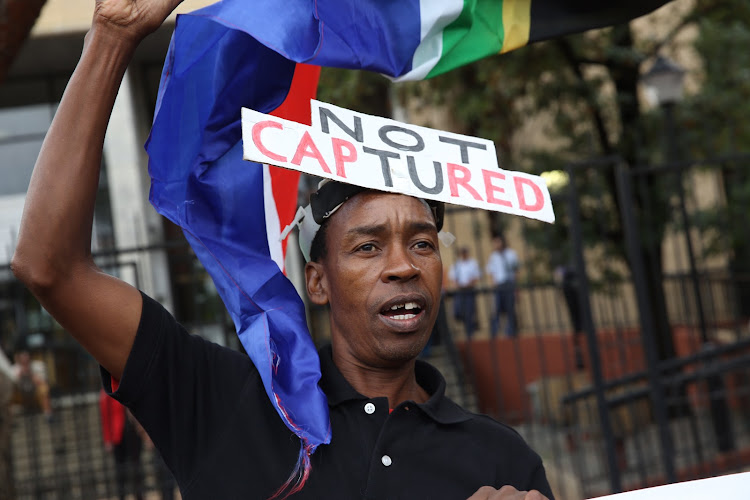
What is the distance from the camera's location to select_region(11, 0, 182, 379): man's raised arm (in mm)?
1697

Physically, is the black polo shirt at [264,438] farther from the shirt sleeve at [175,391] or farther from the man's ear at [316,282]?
the man's ear at [316,282]

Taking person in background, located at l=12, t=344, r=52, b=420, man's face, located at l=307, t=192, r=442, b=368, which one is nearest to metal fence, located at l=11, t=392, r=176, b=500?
person in background, located at l=12, t=344, r=52, b=420

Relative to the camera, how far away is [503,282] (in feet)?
29.2

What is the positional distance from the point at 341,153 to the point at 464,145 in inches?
12.7

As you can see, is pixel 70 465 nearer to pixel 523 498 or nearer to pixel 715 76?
pixel 715 76

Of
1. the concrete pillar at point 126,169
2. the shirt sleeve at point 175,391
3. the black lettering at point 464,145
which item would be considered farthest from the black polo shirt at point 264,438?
the concrete pillar at point 126,169

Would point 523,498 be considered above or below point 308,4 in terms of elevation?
below

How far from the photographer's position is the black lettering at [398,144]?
2021mm

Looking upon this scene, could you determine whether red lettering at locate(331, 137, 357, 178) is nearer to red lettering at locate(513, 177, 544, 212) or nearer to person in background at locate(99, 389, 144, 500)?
red lettering at locate(513, 177, 544, 212)

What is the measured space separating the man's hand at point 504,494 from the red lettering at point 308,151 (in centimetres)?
73

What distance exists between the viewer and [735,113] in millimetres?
10719

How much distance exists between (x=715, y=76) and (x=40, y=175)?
10805mm

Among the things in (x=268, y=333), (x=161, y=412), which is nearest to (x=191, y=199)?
(x=268, y=333)

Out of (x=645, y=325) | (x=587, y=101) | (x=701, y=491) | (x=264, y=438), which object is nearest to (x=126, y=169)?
(x=587, y=101)
